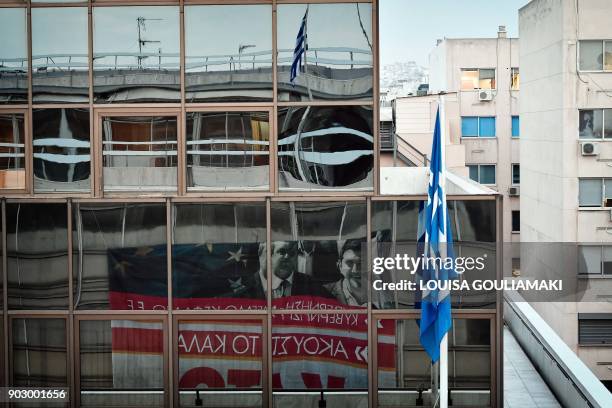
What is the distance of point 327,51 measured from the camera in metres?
11.6

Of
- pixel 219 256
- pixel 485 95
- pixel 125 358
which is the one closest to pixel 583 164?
pixel 485 95

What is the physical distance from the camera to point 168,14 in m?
11.7

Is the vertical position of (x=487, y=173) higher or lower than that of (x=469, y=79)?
lower

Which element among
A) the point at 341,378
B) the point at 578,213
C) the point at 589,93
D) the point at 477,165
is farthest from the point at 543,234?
the point at 341,378

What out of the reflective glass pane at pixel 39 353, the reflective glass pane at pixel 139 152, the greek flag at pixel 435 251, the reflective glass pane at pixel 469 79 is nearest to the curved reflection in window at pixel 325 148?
the greek flag at pixel 435 251

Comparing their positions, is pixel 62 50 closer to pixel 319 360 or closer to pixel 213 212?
pixel 213 212

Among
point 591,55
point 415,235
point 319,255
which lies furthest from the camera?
point 591,55

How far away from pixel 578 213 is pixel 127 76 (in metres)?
24.5

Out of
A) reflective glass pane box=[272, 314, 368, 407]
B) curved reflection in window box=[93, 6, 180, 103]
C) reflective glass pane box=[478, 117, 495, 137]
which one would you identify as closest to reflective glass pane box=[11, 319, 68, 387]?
reflective glass pane box=[272, 314, 368, 407]

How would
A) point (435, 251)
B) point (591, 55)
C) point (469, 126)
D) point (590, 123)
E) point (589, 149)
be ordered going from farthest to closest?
1. point (469, 126)
2. point (590, 123)
3. point (591, 55)
4. point (589, 149)
5. point (435, 251)

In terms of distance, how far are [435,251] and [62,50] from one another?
5.28 m

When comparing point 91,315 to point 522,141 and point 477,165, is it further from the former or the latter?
point 477,165

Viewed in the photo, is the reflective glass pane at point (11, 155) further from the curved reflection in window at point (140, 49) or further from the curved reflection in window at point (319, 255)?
the curved reflection in window at point (319, 255)

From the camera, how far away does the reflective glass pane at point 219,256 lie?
11820 mm
